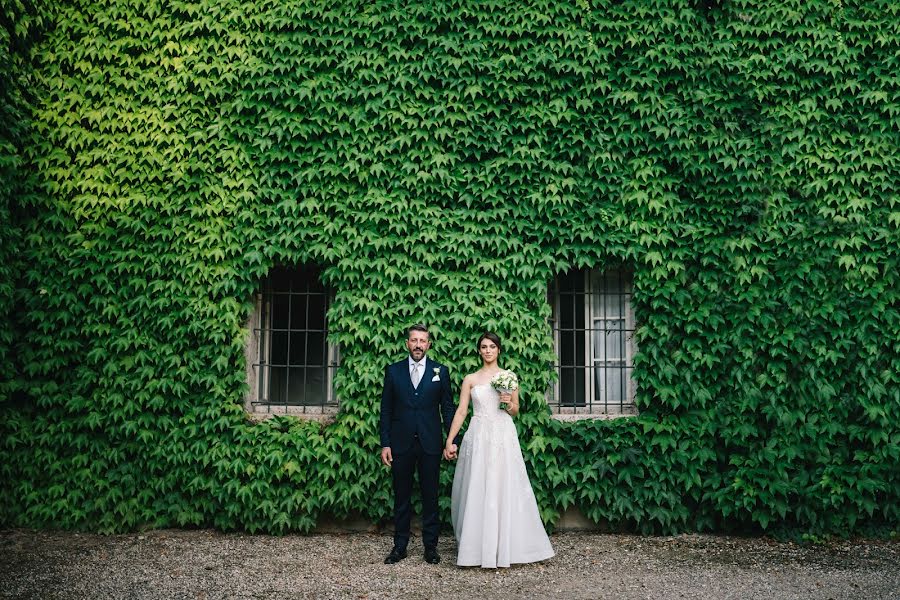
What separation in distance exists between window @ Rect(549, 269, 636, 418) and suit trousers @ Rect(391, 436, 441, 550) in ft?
6.66

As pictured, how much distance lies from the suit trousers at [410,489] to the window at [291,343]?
1.83m

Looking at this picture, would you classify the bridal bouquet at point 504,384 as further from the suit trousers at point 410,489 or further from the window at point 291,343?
the window at point 291,343

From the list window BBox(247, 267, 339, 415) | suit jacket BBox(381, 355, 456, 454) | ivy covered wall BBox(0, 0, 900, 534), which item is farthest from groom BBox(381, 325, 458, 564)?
window BBox(247, 267, 339, 415)

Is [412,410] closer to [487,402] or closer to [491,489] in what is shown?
[487,402]

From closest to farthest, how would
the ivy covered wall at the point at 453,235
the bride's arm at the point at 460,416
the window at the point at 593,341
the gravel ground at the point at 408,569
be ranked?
the gravel ground at the point at 408,569
the bride's arm at the point at 460,416
the ivy covered wall at the point at 453,235
the window at the point at 593,341

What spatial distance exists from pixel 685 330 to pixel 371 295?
3.33 m

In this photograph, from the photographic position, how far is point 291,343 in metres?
7.17

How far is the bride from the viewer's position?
5148 mm

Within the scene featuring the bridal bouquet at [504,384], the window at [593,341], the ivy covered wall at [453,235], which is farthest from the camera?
the window at [593,341]

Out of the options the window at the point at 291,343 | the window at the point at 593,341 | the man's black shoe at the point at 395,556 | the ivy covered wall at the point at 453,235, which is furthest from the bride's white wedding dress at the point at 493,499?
the window at the point at 291,343

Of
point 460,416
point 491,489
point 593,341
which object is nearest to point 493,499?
point 491,489

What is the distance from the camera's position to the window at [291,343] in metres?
7.07

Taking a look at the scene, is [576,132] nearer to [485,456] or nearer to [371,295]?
[371,295]

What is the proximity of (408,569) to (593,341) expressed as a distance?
3216mm
